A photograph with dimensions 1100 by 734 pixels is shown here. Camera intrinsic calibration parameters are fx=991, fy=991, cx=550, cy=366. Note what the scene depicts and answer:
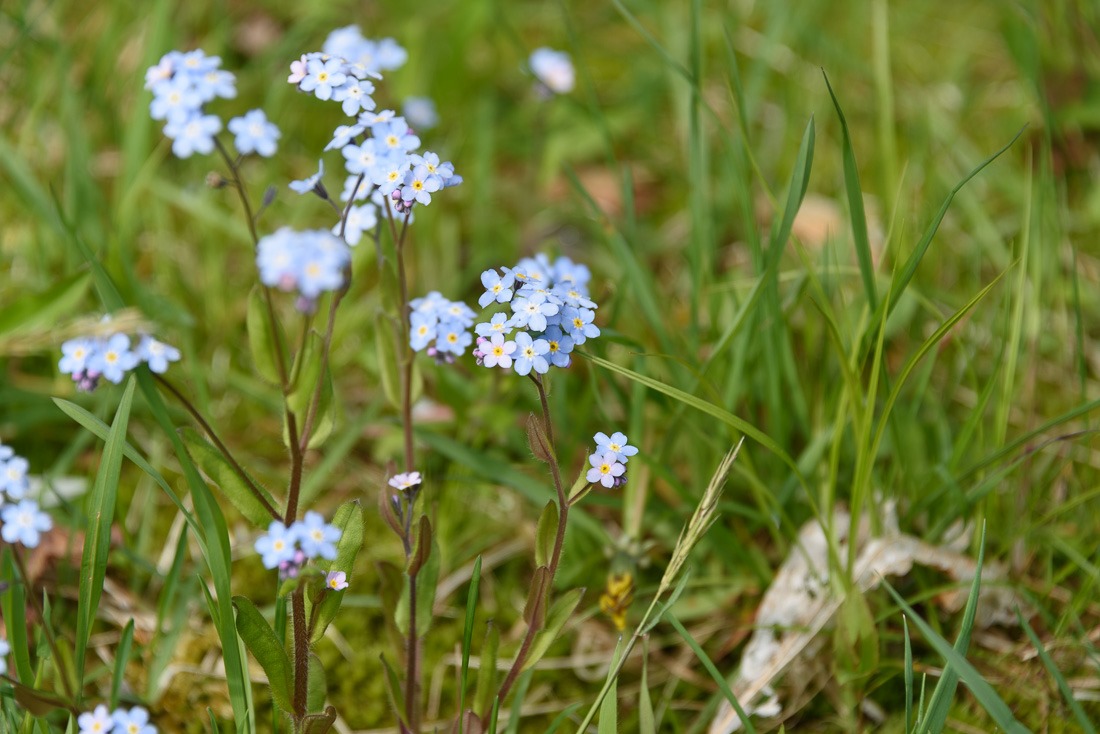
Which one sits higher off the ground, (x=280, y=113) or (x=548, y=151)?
(x=280, y=113)

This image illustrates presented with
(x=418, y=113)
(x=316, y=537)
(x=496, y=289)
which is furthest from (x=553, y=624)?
(x=418, y=113)

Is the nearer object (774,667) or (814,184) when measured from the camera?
(774,667)

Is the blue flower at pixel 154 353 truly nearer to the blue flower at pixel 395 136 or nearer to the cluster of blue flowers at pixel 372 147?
the cluster of blue flowers at pixel 372 147

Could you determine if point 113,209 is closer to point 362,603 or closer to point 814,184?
point 362,603

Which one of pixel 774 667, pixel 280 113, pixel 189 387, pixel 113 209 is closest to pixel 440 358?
pixel 774 667

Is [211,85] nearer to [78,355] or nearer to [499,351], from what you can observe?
[78,355]

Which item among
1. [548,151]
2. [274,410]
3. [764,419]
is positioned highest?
[548,151]
